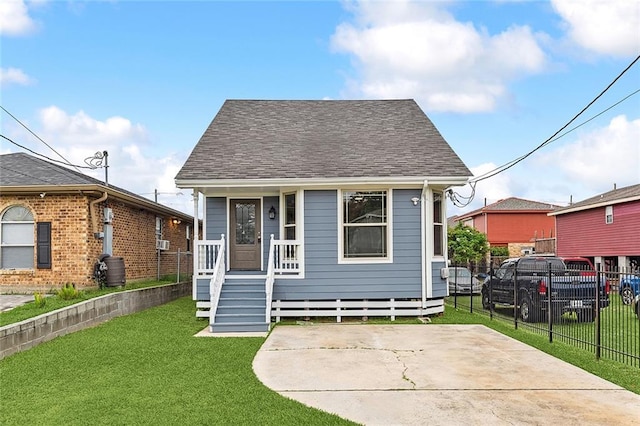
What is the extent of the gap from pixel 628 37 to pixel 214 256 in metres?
10.3

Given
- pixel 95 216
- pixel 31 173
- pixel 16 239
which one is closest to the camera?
pixel 16 239

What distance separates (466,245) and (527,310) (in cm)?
2132

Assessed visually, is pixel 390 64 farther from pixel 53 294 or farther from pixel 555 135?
pixel 53 294

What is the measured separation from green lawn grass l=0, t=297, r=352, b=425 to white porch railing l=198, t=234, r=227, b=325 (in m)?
1.34

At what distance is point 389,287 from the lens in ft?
37.7

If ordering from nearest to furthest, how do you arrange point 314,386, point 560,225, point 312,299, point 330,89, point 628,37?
point 314,386
point 628,37
point 312,299
point 330,89
point 560,225

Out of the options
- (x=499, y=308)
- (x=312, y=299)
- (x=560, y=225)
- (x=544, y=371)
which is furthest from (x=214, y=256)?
(x=560, y=225)

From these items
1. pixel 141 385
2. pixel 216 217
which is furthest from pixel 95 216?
pixel 141 385

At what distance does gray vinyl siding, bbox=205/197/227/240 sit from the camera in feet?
40.4

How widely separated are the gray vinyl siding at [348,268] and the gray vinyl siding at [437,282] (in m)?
0.44

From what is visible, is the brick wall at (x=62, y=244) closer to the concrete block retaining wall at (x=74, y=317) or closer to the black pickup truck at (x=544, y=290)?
the concrete block retaining wall at (x=74, y=317)

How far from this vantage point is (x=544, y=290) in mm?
11156

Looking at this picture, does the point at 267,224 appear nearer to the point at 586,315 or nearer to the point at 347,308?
the point at 347,308

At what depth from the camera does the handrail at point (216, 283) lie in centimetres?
1000
